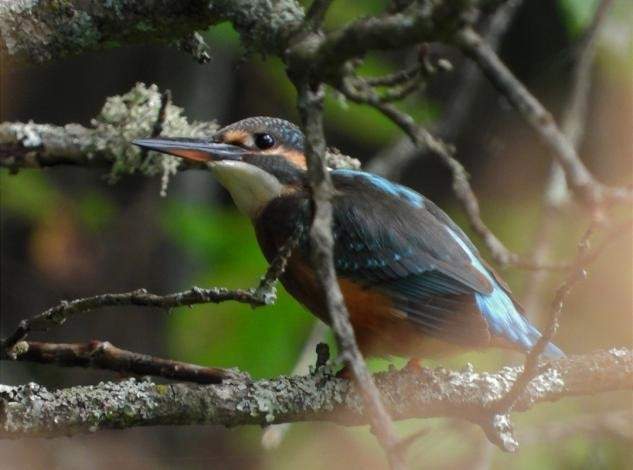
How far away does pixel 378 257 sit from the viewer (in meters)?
2.66

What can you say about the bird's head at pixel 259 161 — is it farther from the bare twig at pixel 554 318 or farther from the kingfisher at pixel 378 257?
the bare twig at pixel 554 318

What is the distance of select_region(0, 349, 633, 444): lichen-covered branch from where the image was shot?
194cm

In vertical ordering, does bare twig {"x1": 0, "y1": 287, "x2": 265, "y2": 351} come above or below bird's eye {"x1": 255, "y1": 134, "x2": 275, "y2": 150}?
above

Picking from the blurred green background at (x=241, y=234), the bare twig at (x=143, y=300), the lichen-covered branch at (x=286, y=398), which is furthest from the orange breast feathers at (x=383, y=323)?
the bare twig at (x=143, y=300)

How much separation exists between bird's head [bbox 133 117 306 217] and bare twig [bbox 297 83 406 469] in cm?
116

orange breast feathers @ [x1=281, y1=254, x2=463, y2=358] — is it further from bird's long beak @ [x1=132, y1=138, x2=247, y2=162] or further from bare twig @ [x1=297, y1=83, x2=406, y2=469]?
bare twig @ [x1=297, y1=83, x2=406, y2=469]

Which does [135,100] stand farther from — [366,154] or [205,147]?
[366,154]

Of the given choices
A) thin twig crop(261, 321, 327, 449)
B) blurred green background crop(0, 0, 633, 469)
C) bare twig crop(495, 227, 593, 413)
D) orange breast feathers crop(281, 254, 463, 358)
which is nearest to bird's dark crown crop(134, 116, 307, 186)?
orange breast feathers crop(281, 254, 463, 358)

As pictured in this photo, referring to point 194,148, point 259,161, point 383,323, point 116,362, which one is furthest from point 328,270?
point 259,161

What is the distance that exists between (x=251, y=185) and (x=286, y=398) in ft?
2.58

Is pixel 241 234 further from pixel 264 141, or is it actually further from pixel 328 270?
pixel 328 270

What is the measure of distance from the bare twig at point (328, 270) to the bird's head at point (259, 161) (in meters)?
1.16

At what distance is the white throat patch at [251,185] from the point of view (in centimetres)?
277

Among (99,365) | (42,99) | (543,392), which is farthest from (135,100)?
(42,99)
